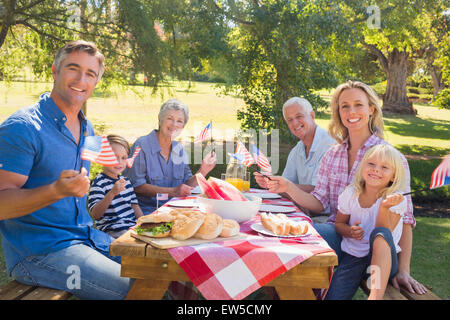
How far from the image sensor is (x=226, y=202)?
7.68 feet

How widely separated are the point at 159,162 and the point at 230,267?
7.52 feet

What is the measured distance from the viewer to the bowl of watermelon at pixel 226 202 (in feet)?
7.69

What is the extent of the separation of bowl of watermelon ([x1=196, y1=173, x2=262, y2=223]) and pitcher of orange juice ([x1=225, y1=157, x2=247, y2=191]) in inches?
28.1

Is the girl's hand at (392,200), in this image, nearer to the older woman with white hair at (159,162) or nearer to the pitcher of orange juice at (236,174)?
the pitcher of orange juice at (236,174)

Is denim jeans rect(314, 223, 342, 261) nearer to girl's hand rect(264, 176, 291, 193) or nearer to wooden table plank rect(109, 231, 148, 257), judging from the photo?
girl's hand rect(264, 176, 291, 193)

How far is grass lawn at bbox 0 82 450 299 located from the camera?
17.2 feet

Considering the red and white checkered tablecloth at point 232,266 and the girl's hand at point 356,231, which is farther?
the girl's hand at point 356,231

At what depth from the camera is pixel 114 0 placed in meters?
7.02

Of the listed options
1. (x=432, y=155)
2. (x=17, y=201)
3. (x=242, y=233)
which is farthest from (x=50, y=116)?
(x=432, y=155)

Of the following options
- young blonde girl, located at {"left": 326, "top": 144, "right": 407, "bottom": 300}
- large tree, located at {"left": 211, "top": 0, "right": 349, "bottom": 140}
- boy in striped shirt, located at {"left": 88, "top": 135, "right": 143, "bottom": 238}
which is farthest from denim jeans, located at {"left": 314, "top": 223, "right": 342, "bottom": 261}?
large tree, located at {"left": 211, "top": 0, "right": 349, "bottom": 140}

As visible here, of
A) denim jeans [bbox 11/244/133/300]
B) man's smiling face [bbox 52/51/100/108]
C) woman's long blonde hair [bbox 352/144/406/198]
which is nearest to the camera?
denim jeans [bbox 11/244/133/300]

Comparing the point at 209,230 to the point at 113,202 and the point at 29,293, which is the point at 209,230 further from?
the point at 113,202

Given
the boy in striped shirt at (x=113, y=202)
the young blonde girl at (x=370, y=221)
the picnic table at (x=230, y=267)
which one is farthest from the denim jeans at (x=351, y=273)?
the boy in striped shirt at (x=113, y=202)
